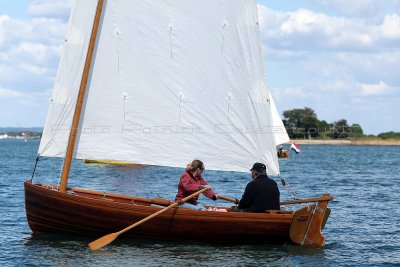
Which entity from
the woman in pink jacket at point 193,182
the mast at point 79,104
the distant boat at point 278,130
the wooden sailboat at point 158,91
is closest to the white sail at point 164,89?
the wooden sailboat at point 158,91

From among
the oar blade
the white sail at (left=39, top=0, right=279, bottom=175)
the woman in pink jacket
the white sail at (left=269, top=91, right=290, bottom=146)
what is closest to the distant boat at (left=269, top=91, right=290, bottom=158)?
the white sail at (left=269, top=91, right=290, bottom=146)

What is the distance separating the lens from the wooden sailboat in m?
19.9

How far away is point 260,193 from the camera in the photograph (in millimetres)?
18906

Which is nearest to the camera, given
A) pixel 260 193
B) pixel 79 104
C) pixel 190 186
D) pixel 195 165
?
pixel 260 193

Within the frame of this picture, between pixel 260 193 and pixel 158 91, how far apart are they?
3.79 metres

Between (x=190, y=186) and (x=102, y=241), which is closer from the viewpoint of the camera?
(x=102, y=241)

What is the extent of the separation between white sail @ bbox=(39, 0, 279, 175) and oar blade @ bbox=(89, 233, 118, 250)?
7.84 ft

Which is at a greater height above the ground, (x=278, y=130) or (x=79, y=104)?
(x=278, y=130)

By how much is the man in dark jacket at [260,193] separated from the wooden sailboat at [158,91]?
884mm

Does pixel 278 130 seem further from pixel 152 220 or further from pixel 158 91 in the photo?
pixel 152 220

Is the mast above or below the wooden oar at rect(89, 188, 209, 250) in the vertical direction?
above

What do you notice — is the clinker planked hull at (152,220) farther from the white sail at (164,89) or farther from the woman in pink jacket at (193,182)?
the white sail at (164,89)

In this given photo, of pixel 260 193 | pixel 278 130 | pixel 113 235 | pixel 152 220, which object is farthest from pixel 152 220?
pixel 278 130

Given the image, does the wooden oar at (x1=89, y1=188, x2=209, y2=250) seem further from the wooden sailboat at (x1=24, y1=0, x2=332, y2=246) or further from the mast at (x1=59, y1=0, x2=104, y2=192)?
the mast at (x1=59, y1=0, x2=104, y2=192)
